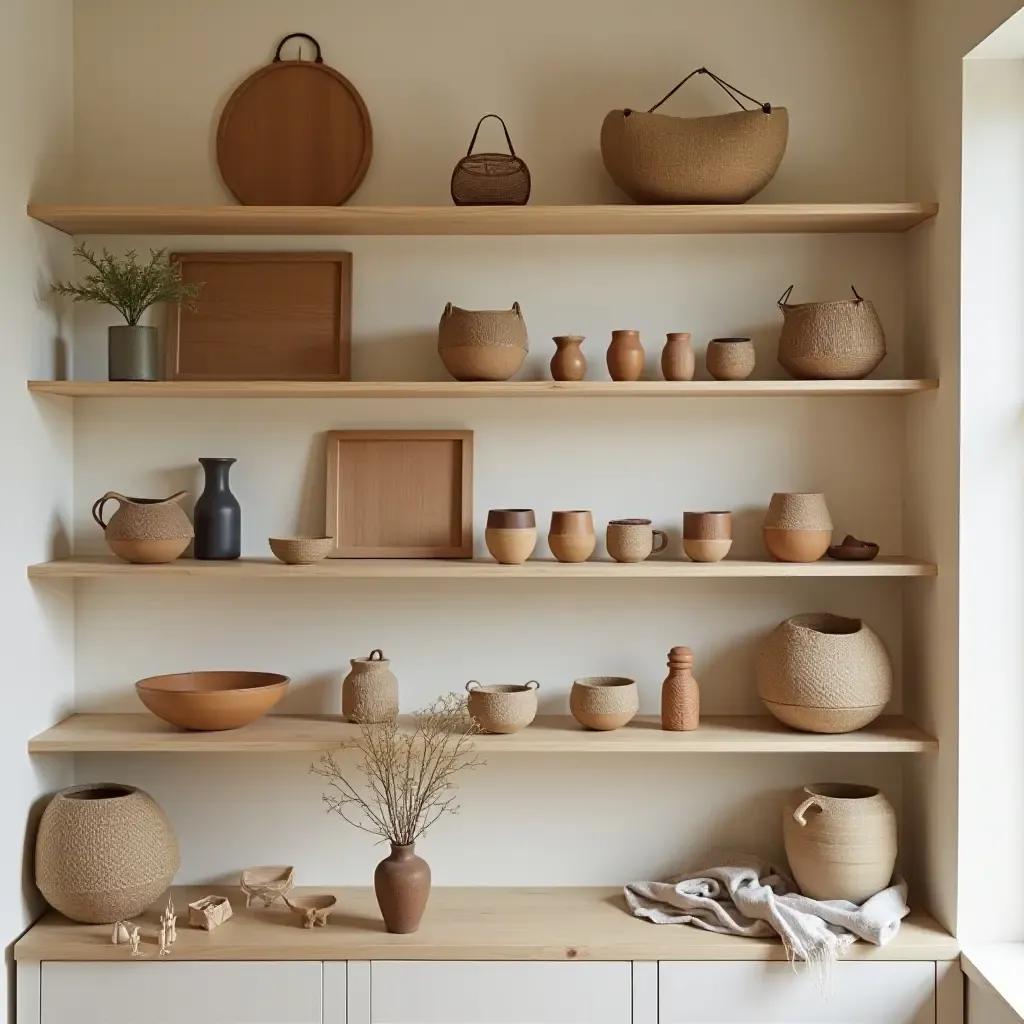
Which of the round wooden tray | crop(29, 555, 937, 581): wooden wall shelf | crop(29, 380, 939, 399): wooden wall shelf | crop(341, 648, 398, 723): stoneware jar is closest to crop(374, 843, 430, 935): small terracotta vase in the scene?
crop(341, 648, 398, 723): stoneware jar

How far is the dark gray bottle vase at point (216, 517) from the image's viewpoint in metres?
2.68

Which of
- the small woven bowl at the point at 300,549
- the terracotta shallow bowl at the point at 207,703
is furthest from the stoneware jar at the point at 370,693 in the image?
the small woven bowl at the point at 300,549

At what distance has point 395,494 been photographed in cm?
276

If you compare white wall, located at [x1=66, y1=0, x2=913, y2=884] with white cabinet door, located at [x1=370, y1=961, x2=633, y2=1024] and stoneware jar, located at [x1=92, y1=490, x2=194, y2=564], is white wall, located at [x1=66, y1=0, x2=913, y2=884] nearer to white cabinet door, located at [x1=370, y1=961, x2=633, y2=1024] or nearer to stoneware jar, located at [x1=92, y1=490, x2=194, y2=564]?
stoneware jar, located at [x1=92, y1=490, x2=194, y2=564]

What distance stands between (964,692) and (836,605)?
410 mm

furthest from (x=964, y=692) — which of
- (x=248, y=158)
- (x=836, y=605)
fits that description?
(x=248, y=158)

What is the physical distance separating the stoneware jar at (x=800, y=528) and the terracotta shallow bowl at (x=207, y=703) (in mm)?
1128

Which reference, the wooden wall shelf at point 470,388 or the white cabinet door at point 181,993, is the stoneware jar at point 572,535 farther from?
the white cabinet door at point 181,993

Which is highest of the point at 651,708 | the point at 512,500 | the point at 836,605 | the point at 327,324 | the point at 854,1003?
the point at 327,324

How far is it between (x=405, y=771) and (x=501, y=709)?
10.9 inches

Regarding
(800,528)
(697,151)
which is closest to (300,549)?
(800,528)

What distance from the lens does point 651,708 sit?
110 inches

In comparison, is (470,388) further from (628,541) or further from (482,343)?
(628,541)

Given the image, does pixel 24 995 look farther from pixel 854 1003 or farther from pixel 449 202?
pixel 449 202
